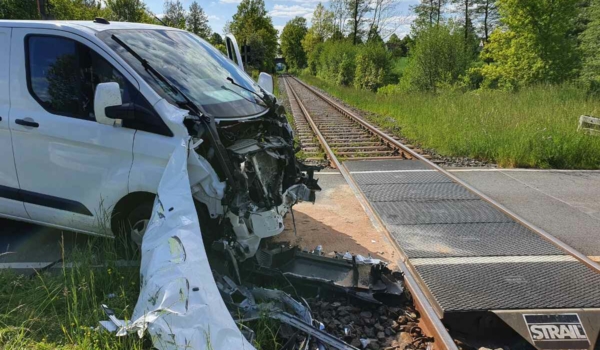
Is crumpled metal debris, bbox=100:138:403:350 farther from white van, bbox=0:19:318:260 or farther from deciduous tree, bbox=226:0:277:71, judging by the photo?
deciduous tree, bbox=226:0:277:71

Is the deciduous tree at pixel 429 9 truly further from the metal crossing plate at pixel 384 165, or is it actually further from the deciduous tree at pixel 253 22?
the metal crossing plate at pixel 384 165

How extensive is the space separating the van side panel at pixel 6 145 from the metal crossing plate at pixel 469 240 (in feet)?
12.7

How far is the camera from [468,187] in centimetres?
714

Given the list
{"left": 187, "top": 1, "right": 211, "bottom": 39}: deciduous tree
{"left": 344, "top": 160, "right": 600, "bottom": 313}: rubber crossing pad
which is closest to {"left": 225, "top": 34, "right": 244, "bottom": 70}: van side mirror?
{"left": 344, "top": 160, "right": 600, "bottom": 313}: rubber crossing pad

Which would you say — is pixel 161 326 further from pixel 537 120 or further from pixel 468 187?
pixel 537 120

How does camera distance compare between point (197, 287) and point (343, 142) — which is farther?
point (343, 142)

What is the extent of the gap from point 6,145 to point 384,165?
6516mm

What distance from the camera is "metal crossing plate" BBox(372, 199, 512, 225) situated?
571 cm

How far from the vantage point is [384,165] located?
353 inches

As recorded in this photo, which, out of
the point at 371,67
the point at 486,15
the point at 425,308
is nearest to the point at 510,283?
the point at 425,308

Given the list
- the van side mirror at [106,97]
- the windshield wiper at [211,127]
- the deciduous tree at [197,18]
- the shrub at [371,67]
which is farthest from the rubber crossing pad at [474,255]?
the deciduous tree at [197,18]

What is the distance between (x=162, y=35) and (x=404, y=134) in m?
8.91

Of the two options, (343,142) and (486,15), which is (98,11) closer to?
(343,142)

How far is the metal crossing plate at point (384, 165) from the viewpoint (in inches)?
342
